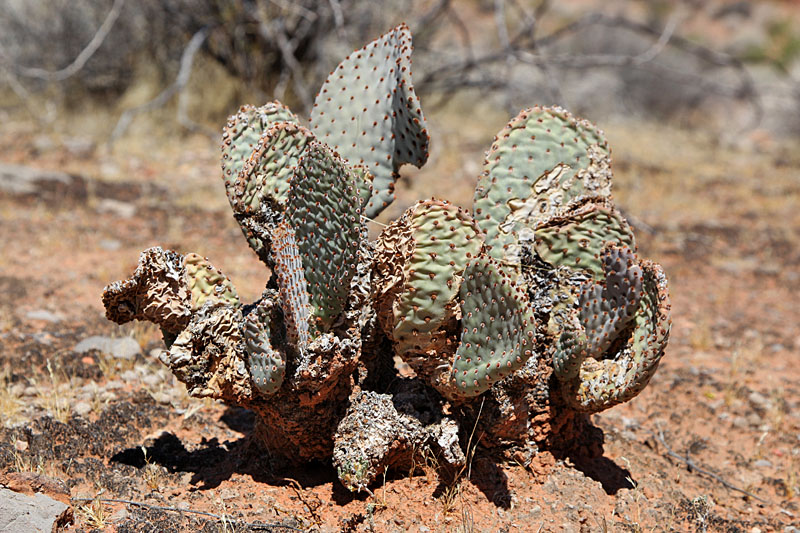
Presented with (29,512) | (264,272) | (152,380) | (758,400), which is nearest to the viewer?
(29,512)

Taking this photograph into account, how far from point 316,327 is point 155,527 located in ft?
3.34

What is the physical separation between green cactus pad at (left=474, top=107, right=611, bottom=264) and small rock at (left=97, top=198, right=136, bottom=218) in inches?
215

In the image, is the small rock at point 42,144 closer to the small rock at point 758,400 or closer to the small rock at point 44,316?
the small rock at point 44,316

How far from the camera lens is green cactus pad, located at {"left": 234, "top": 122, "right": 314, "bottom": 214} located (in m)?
3.06

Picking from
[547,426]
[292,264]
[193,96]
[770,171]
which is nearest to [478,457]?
[547,426]

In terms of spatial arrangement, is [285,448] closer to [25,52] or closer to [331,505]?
[331,505]

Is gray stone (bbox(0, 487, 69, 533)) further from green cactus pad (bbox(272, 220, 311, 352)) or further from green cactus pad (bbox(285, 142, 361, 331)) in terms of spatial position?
green cactus pad (bbox(285, 142, 361, 331))

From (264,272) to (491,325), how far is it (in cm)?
422

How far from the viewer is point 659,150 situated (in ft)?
44.3

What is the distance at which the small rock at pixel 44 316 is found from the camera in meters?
5.27

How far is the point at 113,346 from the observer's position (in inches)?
187

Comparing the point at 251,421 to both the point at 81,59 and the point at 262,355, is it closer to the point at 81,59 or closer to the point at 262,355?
the point at 262,355

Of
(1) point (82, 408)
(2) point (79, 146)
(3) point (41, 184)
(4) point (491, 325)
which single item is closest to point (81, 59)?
(3) point (41, 184)

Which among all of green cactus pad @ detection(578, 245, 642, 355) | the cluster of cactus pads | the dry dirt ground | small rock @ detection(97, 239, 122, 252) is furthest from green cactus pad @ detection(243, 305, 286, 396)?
small rock @ detection(97, 239, 122, 252)
